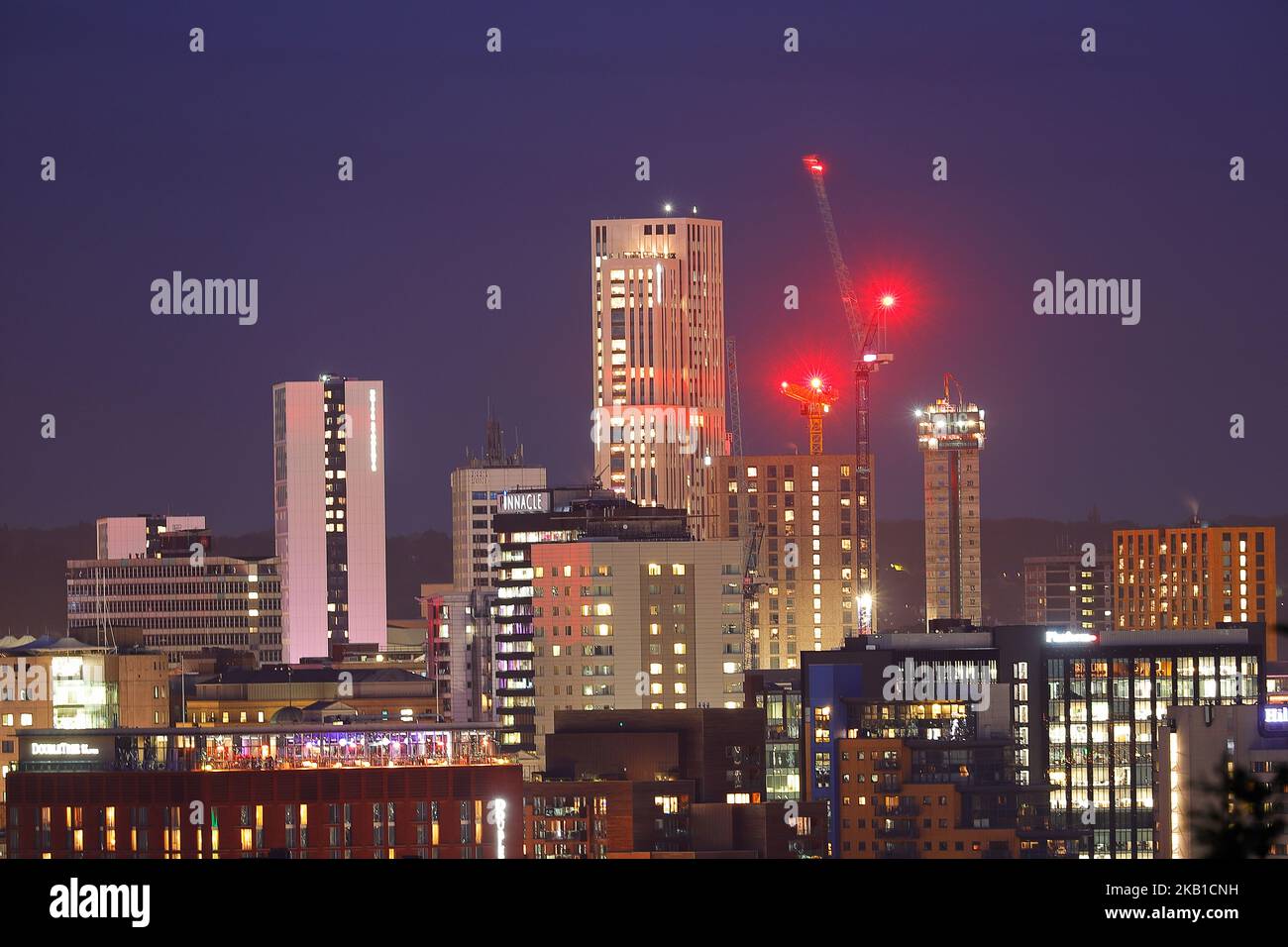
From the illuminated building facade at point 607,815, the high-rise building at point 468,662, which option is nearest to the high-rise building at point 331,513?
the high-rise building at point 468,662

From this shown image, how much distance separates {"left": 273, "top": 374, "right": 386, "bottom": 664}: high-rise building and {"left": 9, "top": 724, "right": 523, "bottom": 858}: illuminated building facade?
347ft

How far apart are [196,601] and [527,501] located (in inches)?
2090

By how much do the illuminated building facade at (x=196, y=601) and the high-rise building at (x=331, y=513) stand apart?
1.85m

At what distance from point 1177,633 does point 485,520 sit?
73.8 m

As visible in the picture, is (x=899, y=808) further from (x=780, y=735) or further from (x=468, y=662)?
(x=468, y=662)

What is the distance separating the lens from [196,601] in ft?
634

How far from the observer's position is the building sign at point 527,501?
147 metres

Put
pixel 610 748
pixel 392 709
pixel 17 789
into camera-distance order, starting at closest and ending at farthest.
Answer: pixel 17 789 → pixel 610 748 → pixel 392 709

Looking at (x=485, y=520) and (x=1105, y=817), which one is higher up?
(x=485, y=520)

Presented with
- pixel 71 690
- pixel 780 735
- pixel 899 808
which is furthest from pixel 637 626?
pixel 71 690

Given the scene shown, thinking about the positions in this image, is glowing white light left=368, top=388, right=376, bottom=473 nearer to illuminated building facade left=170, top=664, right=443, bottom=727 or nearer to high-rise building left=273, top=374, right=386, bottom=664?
high-rise building left=273, top=374, right=386, bottom=664

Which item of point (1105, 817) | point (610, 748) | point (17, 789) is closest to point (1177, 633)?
point (1105, 817)

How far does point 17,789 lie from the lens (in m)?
83.4
